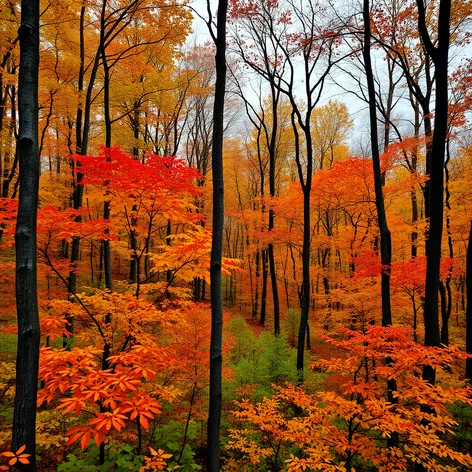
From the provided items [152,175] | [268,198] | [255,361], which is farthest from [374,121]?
[255,361]

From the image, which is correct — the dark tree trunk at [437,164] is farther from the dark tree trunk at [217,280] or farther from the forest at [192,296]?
the dark tree trunk at [217,280]

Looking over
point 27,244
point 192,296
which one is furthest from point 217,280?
point 192,296

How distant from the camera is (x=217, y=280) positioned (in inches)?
122

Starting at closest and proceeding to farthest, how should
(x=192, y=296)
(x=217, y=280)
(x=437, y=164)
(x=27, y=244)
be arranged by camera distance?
(x=27, y=244) → (x=217, y=280) → (x=437, y=164) → (x=192, y=296)

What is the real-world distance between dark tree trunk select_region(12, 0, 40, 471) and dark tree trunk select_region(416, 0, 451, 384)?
534 centimetres

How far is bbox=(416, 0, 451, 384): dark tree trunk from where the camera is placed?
4238mm

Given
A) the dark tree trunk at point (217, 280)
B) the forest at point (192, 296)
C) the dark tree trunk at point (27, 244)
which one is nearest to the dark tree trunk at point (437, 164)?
the forest at point (192, 296)

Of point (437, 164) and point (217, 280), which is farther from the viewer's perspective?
point (437, 164)

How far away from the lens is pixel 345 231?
15.2 m

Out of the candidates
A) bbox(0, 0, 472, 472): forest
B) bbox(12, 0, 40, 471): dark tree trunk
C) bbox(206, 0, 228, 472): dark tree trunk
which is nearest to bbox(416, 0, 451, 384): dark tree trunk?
bbox(0, 0, 472, 472): forest

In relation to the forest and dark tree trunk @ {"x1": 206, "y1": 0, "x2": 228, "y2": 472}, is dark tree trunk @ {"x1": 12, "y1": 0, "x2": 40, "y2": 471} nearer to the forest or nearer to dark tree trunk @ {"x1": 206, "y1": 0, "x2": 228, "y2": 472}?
the forest

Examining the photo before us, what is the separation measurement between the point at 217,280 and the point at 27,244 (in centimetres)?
181

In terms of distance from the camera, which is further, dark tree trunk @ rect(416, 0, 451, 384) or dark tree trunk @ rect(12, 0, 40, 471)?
dark tree trunk @ rect(416, 0, 451, 384)

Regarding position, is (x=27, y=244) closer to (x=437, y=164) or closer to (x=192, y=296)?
(x=192, y=296)
